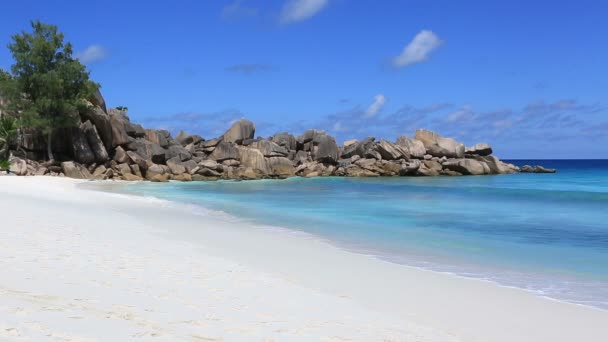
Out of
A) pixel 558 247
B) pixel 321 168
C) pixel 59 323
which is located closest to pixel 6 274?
pixel 59 323

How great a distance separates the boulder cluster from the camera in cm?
4353

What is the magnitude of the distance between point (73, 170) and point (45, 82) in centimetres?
710

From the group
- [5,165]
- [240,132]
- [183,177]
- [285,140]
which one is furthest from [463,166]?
[5,165]

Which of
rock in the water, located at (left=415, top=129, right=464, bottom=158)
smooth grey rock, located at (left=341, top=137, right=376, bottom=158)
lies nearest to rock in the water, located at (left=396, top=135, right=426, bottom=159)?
rock in the water, located at (left=415, top=129, right=464, bottom=158)

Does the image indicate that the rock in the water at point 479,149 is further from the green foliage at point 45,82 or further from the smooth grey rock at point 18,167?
the smooth grey rock at point 18,167

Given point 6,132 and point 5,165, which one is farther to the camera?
point 6,132

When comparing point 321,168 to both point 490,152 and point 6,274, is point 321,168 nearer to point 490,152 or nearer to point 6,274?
point 490,152

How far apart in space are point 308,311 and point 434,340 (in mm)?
1404

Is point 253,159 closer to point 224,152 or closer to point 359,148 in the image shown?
point 224,152

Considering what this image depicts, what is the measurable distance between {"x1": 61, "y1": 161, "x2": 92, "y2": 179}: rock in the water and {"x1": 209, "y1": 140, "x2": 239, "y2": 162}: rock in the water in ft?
53.2

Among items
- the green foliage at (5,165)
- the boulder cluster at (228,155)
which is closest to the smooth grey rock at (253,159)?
the boulder cluster at (228,155)

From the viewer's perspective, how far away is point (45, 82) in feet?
132

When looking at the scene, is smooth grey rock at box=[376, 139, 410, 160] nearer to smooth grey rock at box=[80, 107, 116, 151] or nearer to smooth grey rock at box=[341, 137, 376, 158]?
smooth grey rock at box=[341, 137, 376, 158]

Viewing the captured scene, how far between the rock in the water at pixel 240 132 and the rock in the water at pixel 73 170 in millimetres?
21053
